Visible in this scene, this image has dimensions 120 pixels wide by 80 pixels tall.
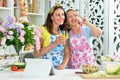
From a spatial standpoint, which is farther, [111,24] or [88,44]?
[111,24]

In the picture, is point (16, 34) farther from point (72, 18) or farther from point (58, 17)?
point (72, 18)

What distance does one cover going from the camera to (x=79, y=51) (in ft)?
9.96

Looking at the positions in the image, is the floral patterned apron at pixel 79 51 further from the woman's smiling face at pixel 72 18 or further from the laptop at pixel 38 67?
the laptop at pixel 38 67

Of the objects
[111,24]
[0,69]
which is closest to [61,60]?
[0,69]

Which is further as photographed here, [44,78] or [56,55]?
[56,55]

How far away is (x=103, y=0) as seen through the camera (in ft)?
15.4

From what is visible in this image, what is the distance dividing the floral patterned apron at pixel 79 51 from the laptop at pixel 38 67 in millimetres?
980

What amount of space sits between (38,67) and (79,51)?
108cm

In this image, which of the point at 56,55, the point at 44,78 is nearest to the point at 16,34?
the point at 44,78

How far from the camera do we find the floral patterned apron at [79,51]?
3008 mm

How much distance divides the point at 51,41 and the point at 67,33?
0.87 ft

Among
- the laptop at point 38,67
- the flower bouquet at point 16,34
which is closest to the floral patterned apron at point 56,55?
the flower bouquet at point 16,34

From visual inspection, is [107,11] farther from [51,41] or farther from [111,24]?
[51,41]

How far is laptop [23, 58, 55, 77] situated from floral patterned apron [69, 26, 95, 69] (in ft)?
3.21
